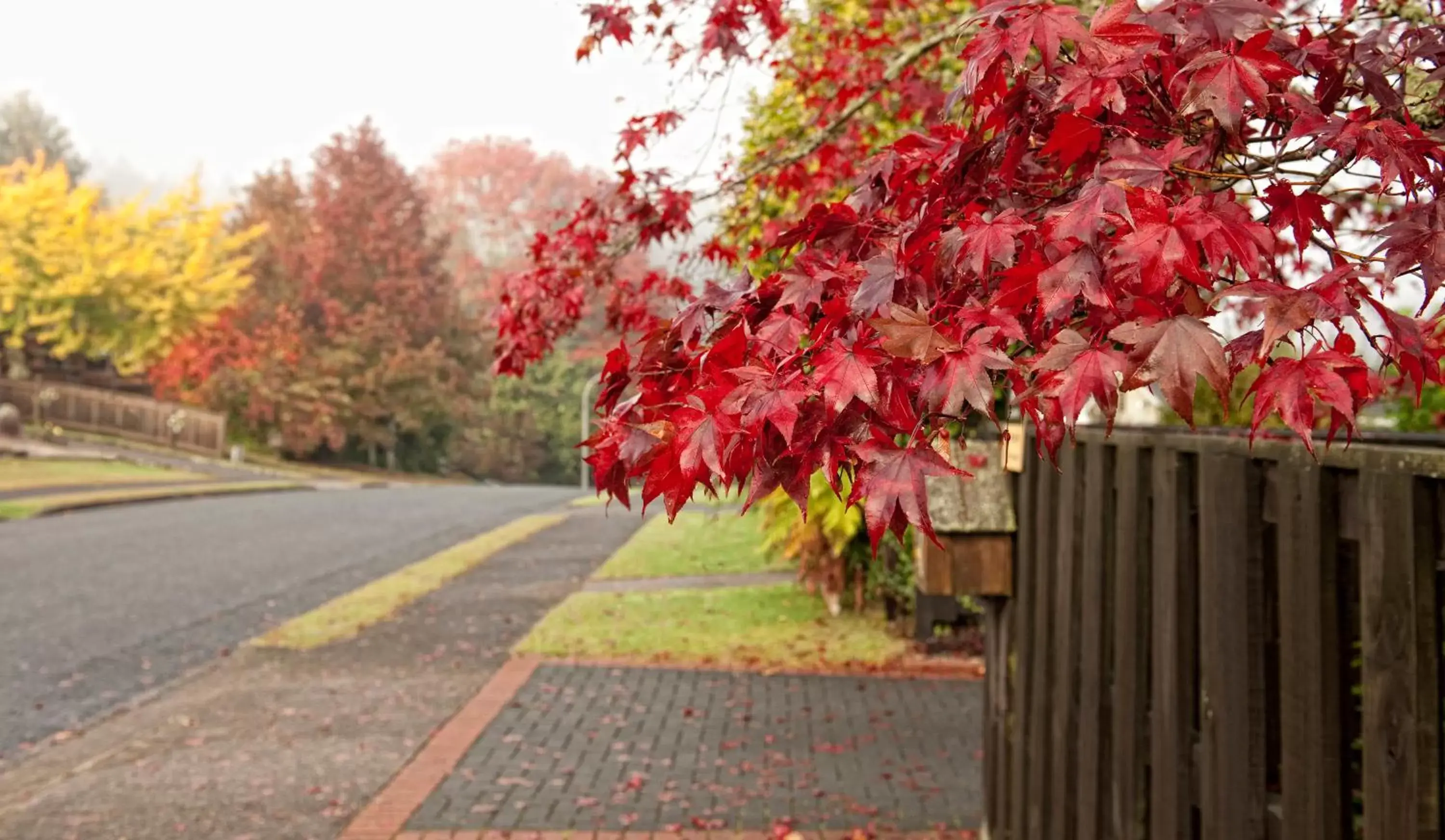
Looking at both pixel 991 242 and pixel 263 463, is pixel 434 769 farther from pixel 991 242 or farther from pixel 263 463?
pixel 263 463

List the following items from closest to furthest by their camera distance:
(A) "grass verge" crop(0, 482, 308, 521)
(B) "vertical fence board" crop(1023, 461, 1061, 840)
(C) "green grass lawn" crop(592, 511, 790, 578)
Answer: (B) "vertical fence board" crop(1023, 461, 1061, 840) < (C) "green grass lawn" crop(592, 511, 790, 578) < (A) "grass verge" crop(0, 482, 308, 521)

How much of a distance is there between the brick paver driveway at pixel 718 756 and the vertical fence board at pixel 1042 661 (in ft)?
4.11

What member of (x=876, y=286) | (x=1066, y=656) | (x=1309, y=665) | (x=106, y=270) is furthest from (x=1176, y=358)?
(x=106, y=270)

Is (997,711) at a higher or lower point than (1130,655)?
lower

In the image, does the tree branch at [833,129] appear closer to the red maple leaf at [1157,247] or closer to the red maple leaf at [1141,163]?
the red maple leaf at [1141,163]

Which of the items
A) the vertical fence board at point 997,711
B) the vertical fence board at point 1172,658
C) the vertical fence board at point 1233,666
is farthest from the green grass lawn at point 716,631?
the vertical fence board at point 1233,666

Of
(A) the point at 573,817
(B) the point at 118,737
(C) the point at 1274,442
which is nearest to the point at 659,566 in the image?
(B) the point at 118,737

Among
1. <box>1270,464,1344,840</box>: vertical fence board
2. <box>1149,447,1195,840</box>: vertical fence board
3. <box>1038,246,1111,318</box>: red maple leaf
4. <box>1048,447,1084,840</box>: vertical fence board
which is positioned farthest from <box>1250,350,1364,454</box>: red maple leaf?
<box>1048,447,1084,840</box>: vertical fence board

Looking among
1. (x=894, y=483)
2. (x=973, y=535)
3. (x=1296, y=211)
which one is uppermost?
(x=1296, y=211)

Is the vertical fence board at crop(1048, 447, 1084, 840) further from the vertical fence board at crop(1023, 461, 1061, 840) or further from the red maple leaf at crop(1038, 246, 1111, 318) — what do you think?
the red maple leaf at crop(1038, 246, 1111, 318)

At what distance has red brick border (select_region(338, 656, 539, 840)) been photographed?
4.86m

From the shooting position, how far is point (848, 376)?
1520mm

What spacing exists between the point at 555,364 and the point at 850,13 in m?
42.3

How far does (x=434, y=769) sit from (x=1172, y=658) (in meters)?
3.97
